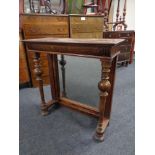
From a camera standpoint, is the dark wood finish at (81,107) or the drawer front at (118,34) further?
the drawer front at (118,34)

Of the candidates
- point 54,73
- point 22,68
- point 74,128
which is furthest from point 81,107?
point 22,68

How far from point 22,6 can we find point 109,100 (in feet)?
6.49

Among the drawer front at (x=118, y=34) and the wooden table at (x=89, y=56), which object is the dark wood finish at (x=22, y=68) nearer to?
the wooden table at (x=89, y=56)

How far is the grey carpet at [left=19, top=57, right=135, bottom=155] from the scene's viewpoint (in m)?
1.13

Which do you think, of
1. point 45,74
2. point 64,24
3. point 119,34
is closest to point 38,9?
point 64,24

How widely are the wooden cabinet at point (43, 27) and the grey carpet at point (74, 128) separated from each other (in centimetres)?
49

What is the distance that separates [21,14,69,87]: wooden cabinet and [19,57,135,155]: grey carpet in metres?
0.49

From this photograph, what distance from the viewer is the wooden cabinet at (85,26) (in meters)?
2.21

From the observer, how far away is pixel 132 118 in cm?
147

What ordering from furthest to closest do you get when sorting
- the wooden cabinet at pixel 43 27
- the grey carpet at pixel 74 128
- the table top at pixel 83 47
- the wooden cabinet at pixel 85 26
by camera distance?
the wooden cabinet at pixel 85 26 → the wooden cabinet at pixel 43 27 → the grey carpet at pixel 74 128 → the table top at pixel 83 47

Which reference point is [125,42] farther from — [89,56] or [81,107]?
[89,56]

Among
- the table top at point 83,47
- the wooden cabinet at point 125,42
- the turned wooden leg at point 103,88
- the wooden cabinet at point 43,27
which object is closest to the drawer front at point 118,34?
the wooden cabinet at point 125,42

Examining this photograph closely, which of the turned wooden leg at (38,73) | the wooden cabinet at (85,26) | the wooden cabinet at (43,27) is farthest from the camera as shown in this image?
the wooden cabinet at (85,26)

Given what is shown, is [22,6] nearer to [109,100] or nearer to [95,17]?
[95,17]
